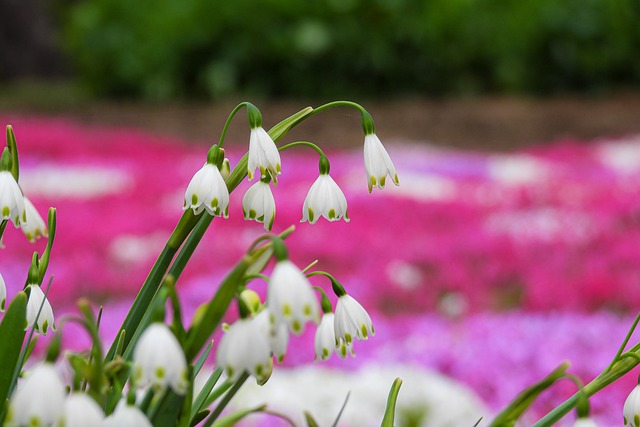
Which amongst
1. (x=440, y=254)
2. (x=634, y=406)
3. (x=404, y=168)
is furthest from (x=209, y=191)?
(x=404, y=168)

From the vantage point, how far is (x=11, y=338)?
125cm

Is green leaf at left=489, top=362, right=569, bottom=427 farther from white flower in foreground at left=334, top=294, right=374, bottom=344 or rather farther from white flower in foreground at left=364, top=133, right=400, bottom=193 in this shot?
white flower in foreground at left=364, top=133, right=400, bottom=193

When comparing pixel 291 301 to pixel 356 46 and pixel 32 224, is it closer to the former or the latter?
pixel 32 224

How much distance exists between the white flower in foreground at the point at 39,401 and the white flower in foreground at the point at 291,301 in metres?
0.23

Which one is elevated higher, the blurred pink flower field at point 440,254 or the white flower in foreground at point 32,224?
the blurred pink flower field at point 440,254

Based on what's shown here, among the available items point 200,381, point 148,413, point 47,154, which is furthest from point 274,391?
point 47,154

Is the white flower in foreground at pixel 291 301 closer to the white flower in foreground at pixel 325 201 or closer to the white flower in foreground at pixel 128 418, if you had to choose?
the white flower in foreground at pixel 128 418

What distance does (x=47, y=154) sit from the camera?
31.0 ft

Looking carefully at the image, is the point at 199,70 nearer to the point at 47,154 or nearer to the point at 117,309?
the point at 47,154

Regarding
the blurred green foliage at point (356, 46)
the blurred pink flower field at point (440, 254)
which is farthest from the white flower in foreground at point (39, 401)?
the blurred green foliage at point (356, 46)

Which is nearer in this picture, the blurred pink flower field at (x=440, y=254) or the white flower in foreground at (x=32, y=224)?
the white flower in foreground at (x=32, y=224)

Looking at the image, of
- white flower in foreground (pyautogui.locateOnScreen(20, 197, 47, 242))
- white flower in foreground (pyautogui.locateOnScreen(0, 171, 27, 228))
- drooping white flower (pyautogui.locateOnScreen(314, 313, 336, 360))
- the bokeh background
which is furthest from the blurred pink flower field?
white flower in foreground (pyautogui.locateOnScreen(0, 171, 27, 228))

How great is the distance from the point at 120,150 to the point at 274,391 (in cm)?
678

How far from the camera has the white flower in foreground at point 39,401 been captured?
3.21 ft
